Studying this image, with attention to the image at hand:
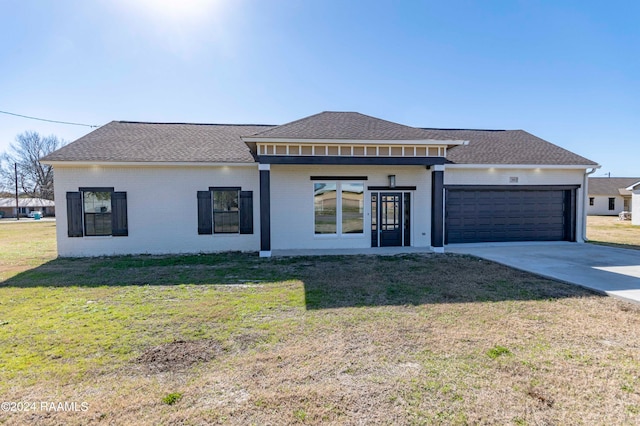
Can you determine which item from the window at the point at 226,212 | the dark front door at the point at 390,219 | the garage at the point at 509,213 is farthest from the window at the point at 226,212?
the garage at the point at 509,213

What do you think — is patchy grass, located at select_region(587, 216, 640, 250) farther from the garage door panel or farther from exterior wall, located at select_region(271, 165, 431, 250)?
exterior wall, located at select_region(271, 165, 431, 250)

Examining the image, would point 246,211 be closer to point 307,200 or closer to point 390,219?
point 307,200

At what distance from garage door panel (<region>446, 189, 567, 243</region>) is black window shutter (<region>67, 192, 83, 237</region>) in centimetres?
1246

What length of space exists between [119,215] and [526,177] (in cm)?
1442

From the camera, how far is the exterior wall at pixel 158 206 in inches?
400

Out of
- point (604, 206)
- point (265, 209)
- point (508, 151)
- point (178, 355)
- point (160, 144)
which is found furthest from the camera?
point (604, 206)

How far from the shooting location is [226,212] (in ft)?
35.2

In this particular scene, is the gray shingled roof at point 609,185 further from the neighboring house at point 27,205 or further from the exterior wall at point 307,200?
the neighboring house at point 27,205

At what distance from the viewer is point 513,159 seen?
1189 cm

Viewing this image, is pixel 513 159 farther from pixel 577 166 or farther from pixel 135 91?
pixel 135 91

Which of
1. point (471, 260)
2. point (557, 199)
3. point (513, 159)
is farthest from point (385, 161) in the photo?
point (557, 199)

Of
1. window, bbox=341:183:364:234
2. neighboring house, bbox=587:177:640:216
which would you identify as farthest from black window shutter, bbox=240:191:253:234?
neighboring house, bbox=587:177:640:216

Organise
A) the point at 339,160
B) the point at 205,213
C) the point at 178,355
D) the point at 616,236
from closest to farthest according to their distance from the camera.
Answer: the point at 178,355
the point at 339,160
the point at 205,213
the point at 616,236

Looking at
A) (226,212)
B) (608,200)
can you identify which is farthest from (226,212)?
(608,200)
